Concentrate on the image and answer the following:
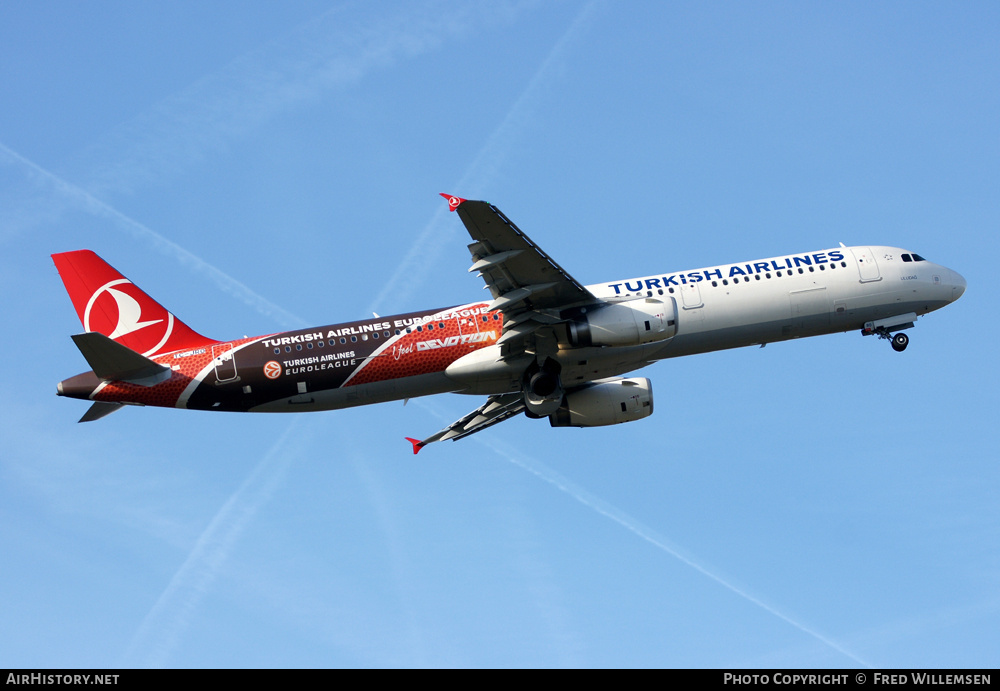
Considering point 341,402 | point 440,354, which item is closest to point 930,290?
point 440,354

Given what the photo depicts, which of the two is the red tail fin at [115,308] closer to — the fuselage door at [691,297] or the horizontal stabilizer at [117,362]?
the horizontal stabilizer at [117,362]

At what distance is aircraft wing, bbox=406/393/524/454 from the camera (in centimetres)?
4778

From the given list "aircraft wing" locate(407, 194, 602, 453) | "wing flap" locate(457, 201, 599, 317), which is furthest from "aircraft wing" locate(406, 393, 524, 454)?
"wing flap" locate(457, 201, 599, 317)

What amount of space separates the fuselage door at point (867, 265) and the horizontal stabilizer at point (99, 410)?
100.0 ft

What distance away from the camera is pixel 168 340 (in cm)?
4184

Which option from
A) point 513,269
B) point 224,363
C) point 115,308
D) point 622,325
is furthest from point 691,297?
point 115,308

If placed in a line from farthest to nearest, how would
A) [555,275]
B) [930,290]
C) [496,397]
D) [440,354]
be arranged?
[496,397] < [930,290] < [440,354] < [555,275]

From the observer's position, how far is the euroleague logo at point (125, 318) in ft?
138

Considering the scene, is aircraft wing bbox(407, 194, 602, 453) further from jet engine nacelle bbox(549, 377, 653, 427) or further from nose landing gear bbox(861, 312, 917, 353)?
nose landing gear bbox(861, 312, 917, 353)

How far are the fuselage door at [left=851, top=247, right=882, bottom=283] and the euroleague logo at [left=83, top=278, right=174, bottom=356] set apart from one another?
28.6 m

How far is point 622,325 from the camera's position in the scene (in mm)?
38781

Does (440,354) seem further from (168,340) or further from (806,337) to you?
(806,337)
